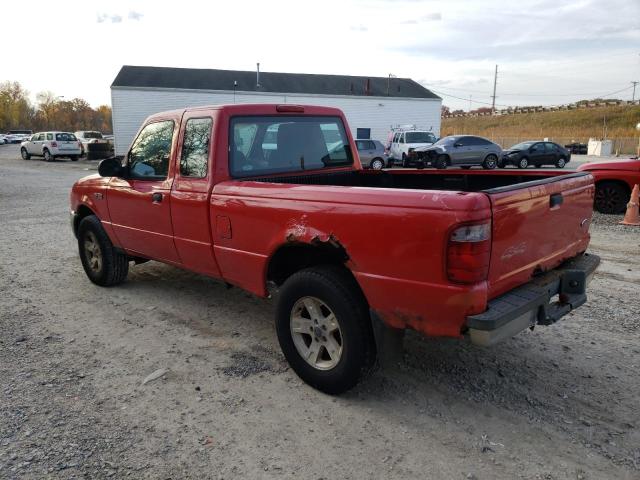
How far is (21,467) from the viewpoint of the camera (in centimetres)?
275

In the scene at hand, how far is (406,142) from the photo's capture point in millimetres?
27109

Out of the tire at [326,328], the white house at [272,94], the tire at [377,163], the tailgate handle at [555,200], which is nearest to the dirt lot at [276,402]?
the tire at [326,328]

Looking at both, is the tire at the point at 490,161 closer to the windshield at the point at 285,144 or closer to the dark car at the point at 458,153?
the dark car at the point at 458,153

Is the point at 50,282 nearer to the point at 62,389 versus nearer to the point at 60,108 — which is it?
the point at 62,389

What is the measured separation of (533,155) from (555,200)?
25.7m

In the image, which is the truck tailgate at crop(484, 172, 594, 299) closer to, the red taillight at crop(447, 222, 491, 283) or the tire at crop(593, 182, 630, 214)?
the red taillight at crop(447, 222, 491, 283)

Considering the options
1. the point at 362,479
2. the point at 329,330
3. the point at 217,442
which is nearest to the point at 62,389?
the point at 217,442

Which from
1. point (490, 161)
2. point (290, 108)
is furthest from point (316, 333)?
point (490, 161)

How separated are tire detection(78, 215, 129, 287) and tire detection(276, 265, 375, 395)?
290cm

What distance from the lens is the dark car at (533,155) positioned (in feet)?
87.2

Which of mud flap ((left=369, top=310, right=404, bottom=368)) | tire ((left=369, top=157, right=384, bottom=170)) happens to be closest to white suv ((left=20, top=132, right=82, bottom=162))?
tire ((left=369, top=157, right=384, bottom=170))

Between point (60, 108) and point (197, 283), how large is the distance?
123m

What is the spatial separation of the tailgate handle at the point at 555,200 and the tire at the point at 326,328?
52.9 inches

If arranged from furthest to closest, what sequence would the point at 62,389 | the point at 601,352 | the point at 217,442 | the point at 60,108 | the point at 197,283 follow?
the point at 60,108
the point at 197,283
the point at 601,352
the point at 62,389
the point at 217,442
